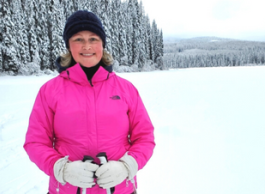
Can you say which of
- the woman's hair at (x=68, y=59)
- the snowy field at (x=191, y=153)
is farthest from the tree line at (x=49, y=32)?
the woman's hair at (x=68, y=59)

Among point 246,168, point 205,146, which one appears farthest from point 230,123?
point 246,168

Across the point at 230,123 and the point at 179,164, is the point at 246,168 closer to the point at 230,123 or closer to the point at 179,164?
the point at 179,164

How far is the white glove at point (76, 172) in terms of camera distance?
4.52ft

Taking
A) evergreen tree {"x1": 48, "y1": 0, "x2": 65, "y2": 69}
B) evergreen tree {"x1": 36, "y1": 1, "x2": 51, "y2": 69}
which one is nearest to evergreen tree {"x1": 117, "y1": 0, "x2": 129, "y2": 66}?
evergreen tree {"x1": 48, "y1": 0, "x2": 65, "y2": 69}

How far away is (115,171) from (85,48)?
0.97m

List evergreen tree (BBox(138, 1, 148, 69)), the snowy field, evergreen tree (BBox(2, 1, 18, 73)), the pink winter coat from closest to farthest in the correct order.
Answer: the pink winter coat
the snowy field
evergreen tree (BBox(2, 1, 18, 73))
evergreen tree (BBox(138, 1, 148, 69))

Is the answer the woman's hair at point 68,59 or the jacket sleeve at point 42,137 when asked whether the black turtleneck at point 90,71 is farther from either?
the jacket sleeve at point 42,137

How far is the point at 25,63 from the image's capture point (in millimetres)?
24844

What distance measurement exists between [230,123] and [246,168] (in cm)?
252

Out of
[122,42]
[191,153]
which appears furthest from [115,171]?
[122,42]

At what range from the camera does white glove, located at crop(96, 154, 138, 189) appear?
4.56 feet

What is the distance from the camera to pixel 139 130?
5.45 ft

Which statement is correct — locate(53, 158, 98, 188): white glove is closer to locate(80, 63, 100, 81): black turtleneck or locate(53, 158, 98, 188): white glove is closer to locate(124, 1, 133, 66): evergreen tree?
locate(80, 63, 100, 81): black turtleneck

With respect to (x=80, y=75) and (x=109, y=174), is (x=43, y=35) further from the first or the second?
(x=109, y=174)
